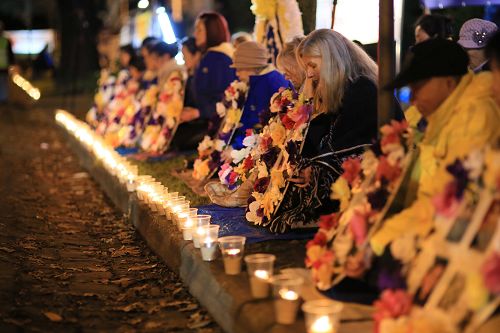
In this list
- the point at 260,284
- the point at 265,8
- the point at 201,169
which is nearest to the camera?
the point at 260,284

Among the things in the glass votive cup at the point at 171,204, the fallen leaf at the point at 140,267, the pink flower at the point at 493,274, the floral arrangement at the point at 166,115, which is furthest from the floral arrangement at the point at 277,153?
the floral arrangement at the point at 166,115

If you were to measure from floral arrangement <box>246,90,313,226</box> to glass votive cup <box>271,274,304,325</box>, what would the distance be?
8.07ft

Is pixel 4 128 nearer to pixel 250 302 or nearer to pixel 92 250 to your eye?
pixel 92 250

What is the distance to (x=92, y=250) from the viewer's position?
8852 mm

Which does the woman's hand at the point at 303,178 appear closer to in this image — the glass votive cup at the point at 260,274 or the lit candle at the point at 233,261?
the lit candle at the point at 233,261

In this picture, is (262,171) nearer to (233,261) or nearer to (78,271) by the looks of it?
(78,271)

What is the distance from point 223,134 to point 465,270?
6562 mm

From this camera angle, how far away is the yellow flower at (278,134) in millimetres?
8148

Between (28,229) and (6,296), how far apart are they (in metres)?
2.89

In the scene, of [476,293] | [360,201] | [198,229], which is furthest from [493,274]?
[198,229]

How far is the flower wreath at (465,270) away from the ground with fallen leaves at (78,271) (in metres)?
1.65

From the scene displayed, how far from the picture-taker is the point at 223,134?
10703 mm

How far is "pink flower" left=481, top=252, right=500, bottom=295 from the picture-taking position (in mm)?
4008

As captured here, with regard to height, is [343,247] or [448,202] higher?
[448,202]
